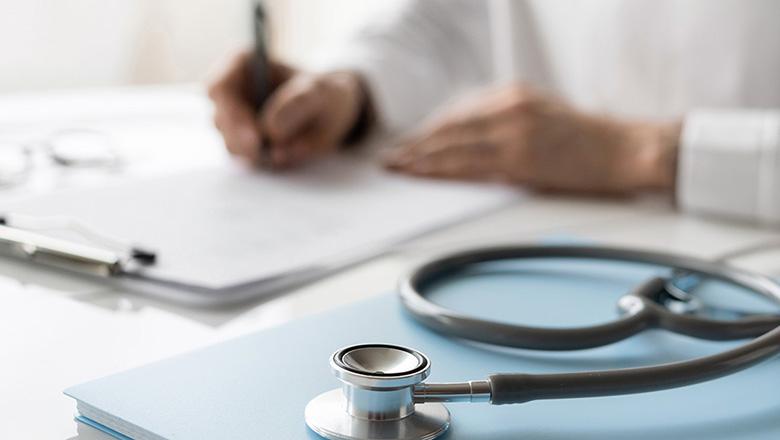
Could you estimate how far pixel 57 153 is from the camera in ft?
3.35

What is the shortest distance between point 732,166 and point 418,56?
0.55 meters

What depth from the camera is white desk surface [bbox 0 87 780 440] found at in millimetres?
452

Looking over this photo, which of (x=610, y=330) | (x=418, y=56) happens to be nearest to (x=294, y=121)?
(x=418, y=56)

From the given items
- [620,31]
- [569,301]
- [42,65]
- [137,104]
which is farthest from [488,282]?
[42,65]

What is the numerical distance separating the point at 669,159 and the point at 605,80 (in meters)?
0.30

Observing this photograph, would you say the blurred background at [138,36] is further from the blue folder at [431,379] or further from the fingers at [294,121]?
the blue folder at [431,379]

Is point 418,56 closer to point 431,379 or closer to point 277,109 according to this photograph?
point 277,109

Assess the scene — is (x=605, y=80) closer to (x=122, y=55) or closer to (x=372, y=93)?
(x=372, y=93)

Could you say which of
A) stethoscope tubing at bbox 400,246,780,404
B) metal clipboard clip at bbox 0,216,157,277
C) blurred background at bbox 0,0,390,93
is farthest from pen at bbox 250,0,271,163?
blurred background at bbox 0,0,390,93

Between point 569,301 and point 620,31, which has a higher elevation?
point 620,31

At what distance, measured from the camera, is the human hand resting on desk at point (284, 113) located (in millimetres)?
1006

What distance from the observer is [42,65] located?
217cm

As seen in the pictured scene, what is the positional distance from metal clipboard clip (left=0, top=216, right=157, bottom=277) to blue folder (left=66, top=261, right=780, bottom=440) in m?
0.17

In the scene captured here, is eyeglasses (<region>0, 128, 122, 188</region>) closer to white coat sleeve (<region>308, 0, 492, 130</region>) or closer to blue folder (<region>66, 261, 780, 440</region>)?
white coat sleeve (<region>308, 0, 492, 130</region>)
